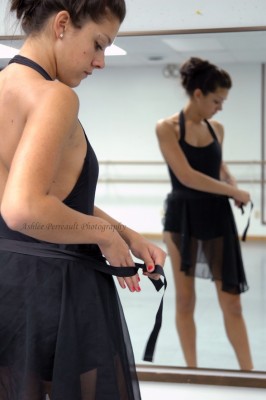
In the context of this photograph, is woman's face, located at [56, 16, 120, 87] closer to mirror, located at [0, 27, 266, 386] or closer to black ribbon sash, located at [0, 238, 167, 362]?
black ribbon sash, located at [0, 238, 167, 362]

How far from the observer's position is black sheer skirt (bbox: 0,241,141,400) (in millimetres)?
1208

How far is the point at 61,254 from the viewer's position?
1.25 m

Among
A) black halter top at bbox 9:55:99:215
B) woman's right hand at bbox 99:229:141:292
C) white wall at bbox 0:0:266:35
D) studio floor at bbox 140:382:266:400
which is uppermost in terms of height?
white wall at bbox 0:0:266:35

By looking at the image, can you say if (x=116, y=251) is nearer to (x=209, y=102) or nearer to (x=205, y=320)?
(x=209, y=102)

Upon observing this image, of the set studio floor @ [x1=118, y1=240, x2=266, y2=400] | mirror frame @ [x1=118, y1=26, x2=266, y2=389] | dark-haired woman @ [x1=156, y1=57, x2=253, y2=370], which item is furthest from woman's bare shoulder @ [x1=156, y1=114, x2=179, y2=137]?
mirror frame @ [x1=118, y1=26, x2=266, y2=389]

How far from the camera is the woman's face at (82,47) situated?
1.20 metres

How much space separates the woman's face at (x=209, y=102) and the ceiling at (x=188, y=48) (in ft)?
0.42

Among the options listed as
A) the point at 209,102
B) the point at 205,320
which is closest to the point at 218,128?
the point at 209,102

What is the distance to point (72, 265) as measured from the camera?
1.25 metres

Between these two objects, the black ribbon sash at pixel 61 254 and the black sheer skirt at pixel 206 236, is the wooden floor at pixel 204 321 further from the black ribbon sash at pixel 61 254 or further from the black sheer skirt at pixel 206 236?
the black ribbon sash at pixel 61 254

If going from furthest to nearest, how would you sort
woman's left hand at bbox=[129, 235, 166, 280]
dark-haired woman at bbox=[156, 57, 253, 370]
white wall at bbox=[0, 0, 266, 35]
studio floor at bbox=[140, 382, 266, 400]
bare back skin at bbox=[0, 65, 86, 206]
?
dark-haired woman at bbox=[156, 57, 253, 370]
studio floor at bbox=[140, 382, 266, 400]
white wall at bbox=[0, 0, 266, 35]
woman's left hand at bbox=[129, 235, 166, 280]
bare back skin at bbox=[0, 65, 86, 206]

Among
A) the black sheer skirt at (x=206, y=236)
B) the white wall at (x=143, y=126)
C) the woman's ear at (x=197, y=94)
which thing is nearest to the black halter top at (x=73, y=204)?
the white wall at (x=143, y=126)

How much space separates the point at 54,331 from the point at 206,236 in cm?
143

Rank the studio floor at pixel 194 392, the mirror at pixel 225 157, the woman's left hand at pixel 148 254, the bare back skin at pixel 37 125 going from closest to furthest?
the bare back skin at pixel 37 125
the woman's left hand at pixel 148 254
the studio floor at pixel 194 392
the mirror at pixel 225 157
